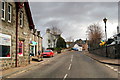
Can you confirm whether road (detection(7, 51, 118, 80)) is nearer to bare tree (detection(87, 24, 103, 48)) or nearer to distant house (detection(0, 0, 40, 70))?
distant house (detection(0, 0, 40, 70))

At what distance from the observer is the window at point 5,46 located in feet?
45.7

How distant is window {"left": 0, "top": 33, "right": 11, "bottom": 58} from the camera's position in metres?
13.9

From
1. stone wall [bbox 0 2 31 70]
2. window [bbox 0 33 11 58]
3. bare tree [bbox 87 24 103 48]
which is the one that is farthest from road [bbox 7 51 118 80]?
bare tree [bbox 87 24 103 48]

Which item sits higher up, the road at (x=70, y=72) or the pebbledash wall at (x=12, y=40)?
the pebbledash wall at (x=12, y=40)

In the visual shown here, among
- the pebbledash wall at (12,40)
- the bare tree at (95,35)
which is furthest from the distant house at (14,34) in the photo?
the bare tree at (95,35)

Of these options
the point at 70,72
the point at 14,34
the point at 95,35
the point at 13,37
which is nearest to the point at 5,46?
the point at 13,37

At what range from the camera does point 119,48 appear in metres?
23.8

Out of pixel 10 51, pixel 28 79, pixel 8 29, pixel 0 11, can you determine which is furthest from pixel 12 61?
pixel 28 79

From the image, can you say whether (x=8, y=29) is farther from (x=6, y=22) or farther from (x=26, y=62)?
(x=26, y=62)

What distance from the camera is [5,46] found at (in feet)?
47.7

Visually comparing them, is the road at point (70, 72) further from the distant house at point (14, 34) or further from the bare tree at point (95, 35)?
the bare tree at point (95, 35)

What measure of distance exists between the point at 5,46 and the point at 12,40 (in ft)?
4.08

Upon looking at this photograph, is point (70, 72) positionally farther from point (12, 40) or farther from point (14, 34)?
point (14, 34)

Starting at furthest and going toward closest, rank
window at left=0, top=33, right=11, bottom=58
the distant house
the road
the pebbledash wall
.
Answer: the distant house
the pebbledash wall
window at left=0, top=33, right=11, bottom=58
the road
